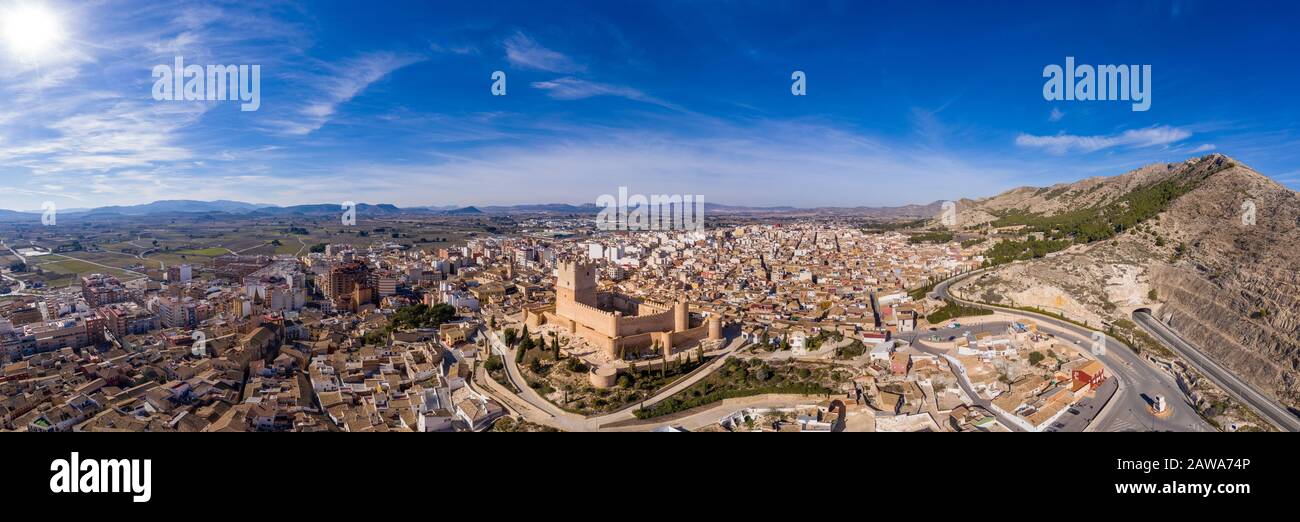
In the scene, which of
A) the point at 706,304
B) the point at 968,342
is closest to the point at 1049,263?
the point at 968,342

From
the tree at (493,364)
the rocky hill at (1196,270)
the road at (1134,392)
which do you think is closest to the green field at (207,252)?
the tree at (493,364)

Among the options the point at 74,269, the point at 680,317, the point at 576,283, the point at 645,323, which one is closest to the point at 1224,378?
the point at 680,317

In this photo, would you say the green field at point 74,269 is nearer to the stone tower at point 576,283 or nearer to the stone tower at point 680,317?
the stone tower at point 576,283

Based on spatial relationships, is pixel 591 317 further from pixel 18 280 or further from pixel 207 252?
pixel 207 252

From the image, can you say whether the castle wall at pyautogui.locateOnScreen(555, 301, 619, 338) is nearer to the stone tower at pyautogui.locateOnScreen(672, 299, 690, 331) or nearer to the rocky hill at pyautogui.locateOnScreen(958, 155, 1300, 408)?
the stone tower at pyautogui.locateOnScreen(672, 299, 690, 331)

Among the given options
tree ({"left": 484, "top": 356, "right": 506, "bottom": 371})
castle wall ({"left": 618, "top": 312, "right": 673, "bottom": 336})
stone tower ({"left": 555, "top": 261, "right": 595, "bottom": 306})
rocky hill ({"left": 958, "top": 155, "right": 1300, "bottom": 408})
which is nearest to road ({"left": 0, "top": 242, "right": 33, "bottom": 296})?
tree ({"left": 484, "top": 356, "right": 506, "bottom": 371})
